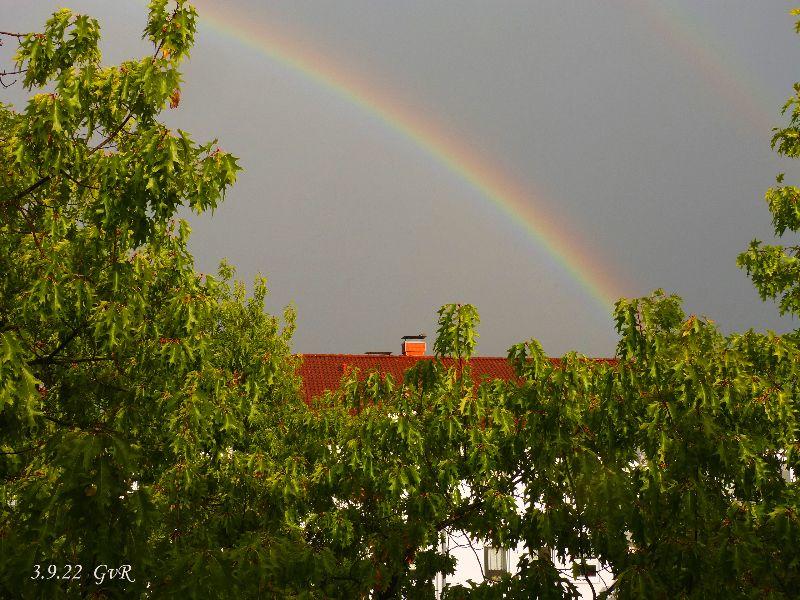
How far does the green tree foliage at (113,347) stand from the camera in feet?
13.9

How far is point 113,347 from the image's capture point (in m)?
7.32

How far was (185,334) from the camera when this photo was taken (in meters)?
7.98

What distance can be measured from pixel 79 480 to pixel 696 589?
3.92 m

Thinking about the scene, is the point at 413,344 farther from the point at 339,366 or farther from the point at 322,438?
the point at 322,438

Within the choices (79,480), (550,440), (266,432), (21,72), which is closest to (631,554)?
(550,440)

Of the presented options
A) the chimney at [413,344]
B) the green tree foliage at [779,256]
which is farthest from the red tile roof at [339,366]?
the green tree foliage at [779,256]

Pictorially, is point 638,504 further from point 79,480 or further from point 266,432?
point 266,432

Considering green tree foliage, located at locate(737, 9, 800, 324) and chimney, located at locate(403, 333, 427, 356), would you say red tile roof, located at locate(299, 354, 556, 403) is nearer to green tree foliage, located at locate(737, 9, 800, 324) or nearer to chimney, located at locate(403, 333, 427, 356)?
chimney, located at locate(403, 333, 427, 356)

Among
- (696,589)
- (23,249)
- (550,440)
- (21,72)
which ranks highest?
(21,72)

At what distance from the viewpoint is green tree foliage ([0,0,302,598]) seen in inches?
166

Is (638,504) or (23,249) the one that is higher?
(23,249)

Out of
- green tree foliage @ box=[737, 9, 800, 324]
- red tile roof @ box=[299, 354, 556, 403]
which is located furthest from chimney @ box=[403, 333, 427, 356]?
green tree foliage @ box=[737, 9, 800, 324]

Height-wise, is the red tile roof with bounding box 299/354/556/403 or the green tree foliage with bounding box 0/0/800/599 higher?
the red tile roof with bounding box 299/354/556/403

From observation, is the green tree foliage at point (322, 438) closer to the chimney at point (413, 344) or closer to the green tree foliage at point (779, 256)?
the green tree foliage at point (779, 256)
